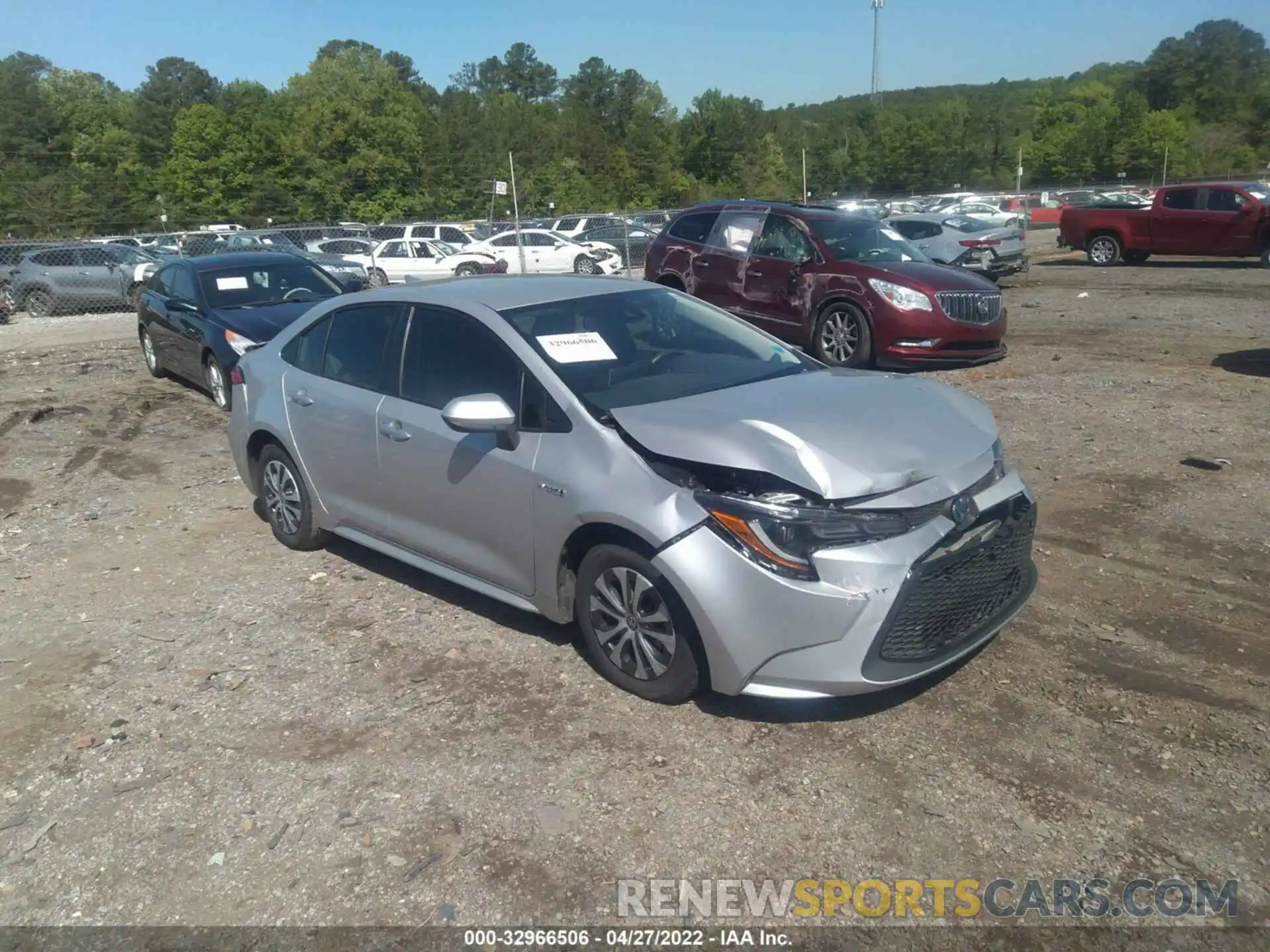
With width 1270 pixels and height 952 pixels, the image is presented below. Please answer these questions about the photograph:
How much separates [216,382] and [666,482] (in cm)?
786

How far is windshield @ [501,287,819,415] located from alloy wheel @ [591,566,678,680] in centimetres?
74

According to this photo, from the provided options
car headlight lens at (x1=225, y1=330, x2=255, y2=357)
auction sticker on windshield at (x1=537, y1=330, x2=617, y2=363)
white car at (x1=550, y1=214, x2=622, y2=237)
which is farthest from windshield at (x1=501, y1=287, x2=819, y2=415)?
white car at (x1=550, y1=214, x2=622, y2=237)

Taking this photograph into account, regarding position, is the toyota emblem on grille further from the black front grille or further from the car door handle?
the car door handle

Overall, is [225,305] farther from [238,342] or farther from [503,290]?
[503,290]

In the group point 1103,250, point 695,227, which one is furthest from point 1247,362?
point 1103,250

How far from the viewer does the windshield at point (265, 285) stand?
10.4 m

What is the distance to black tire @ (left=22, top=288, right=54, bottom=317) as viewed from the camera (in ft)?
71.9

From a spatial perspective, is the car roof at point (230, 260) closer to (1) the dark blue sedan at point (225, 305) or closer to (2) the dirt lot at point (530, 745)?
(1) the dark blue sedan at point (225, 305)

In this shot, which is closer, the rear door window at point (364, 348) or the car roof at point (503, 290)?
the car roof at point (503, 290)

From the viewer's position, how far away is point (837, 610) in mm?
3498

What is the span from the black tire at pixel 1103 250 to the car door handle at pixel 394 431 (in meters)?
21.6

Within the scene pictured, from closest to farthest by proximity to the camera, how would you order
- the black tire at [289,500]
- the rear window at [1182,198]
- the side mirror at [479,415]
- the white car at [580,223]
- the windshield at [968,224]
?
1. the side mirror at [479,415]
2. the black tire at [289,500]
3. the rear window at [1182,198]
4. the windshield at [968,224]
5. the white car at [580,223]

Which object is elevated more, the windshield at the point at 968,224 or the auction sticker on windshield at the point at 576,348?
the auction sticker on windshield at the point at 576,348

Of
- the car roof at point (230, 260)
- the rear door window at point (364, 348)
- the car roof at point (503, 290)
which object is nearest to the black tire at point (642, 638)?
the car roof at point (503, 290)
